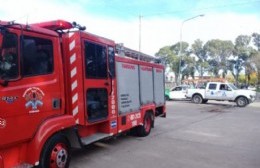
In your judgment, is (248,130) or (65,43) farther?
(248,130)

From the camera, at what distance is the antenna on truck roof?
29.9 ft

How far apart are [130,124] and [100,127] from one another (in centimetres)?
143

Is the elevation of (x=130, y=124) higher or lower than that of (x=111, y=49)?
lower

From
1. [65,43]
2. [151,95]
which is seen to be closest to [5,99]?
[65,43]

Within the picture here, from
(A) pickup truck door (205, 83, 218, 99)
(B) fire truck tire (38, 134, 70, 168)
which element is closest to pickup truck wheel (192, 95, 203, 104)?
(A) pickup truck door (205, 83, 218, 99)

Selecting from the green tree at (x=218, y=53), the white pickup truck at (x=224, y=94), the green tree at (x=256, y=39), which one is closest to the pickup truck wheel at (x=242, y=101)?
the white pickup truck at (x=224, y=94)

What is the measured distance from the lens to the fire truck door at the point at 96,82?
7.37 metres

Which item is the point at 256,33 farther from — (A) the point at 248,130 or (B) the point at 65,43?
(B) the point at 65,43

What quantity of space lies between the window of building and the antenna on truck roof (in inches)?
118

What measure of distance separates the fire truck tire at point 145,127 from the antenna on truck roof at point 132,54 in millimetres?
1811

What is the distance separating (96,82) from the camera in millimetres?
7699

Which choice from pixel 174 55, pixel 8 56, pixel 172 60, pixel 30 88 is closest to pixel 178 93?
pixel 30 88

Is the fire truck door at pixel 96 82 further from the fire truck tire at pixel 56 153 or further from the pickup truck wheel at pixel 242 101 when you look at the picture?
the pickup truck wheel at pixel 242 101

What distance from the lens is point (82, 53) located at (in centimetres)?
715
